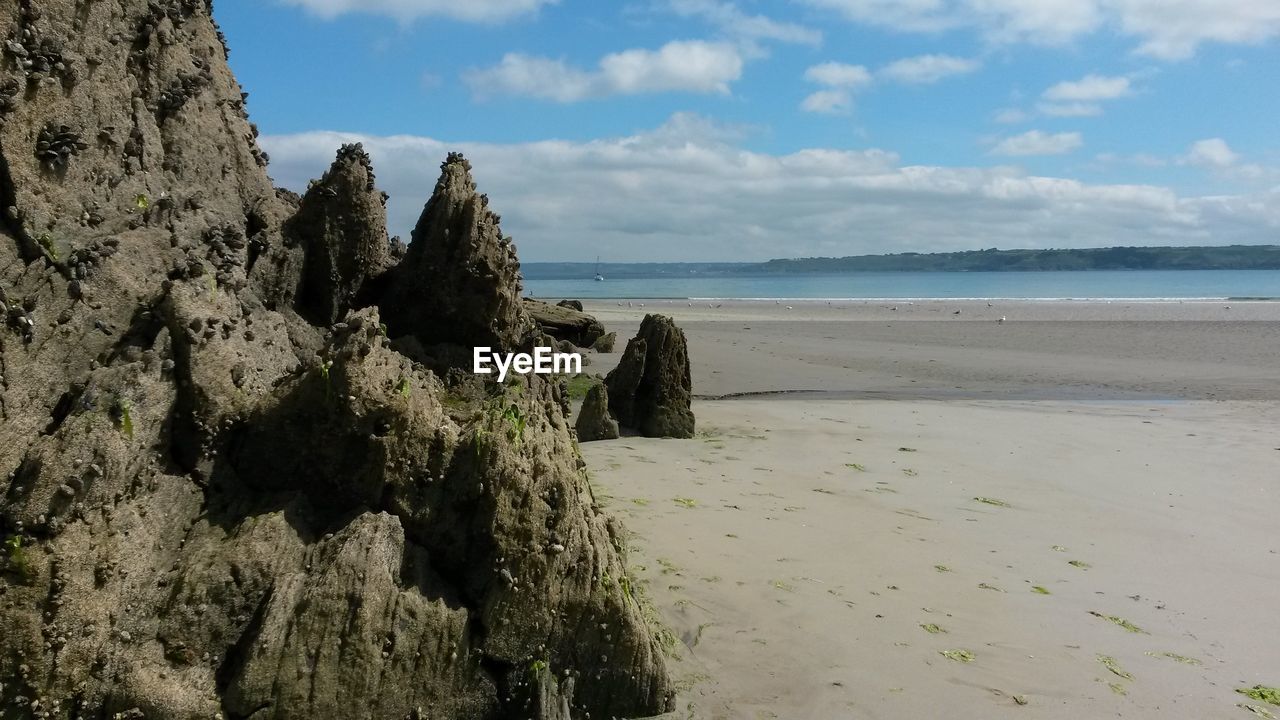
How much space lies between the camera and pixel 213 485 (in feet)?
12.5

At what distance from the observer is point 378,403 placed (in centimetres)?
386

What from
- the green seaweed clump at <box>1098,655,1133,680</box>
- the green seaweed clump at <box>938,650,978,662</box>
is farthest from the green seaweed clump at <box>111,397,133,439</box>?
the green seaweed clump at <box>1098,655,1133,680</box>

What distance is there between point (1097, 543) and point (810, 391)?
959 centimetres

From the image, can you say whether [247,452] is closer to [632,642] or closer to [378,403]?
[378,403]

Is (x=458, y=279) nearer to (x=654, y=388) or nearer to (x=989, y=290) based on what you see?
(x=654, y=388)

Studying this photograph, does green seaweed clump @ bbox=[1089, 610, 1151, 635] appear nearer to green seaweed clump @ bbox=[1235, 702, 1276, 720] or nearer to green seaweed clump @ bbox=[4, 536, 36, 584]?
green seaweed clump @ bbox=[1235, 702, 1276, 720]

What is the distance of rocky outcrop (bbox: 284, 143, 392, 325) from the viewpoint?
502 centimetres

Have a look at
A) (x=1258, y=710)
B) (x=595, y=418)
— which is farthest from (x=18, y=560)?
(x=595, y=418)

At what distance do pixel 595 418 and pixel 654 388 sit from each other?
3.16 ft

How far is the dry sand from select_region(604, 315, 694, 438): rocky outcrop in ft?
1.48

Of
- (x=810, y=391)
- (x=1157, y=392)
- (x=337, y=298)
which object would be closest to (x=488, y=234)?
(x=337, y=298)

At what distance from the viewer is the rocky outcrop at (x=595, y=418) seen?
396 inches

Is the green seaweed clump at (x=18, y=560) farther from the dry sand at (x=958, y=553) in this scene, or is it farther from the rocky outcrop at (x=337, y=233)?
the dry sand at (x=958, y=553)

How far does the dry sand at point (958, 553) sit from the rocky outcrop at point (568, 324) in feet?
19.2
